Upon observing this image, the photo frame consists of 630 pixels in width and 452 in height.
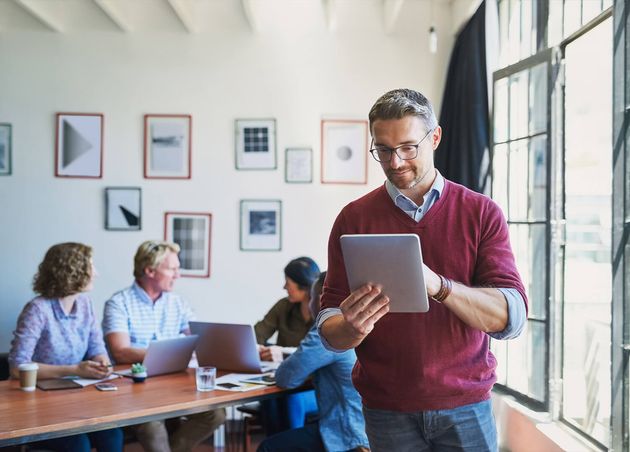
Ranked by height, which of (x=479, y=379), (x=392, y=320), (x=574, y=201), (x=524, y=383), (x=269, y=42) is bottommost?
(x=524, y=383)

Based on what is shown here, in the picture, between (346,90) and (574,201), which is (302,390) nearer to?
(574,201)

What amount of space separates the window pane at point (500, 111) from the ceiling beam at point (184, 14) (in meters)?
2.12

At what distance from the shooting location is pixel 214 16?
5.57m

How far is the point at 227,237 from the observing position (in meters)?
5.59

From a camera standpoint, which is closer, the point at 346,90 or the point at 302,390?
the point at 302,390

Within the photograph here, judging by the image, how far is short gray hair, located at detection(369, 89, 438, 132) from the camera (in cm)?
183

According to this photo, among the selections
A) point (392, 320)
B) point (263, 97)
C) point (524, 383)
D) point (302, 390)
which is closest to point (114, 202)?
point (263, 97)

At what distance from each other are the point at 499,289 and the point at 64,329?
2.53 metres

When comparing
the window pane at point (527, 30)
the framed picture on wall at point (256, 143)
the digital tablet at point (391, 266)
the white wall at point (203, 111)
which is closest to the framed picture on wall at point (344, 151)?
the white wall at point (203, 111)

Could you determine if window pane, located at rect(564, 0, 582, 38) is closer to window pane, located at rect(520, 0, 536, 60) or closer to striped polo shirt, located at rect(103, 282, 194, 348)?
window pane, located at rect(520, 0, 536, 60)

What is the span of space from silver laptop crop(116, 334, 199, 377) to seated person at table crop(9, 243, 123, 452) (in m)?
0.19

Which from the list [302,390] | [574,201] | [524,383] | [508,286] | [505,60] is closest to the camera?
[508,286]

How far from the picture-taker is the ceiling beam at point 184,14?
16.4ft

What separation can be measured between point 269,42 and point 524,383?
3008 mm
